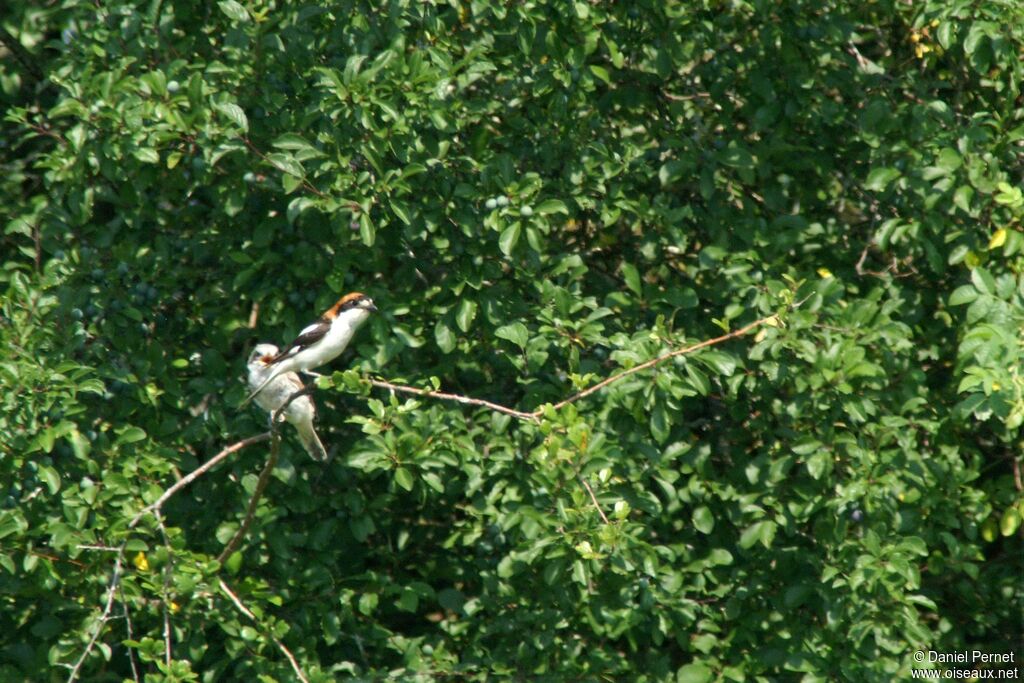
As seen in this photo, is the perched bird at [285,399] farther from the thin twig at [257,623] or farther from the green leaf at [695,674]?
the green leaf at [695,674]

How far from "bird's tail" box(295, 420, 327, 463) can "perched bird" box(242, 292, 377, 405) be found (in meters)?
0.22

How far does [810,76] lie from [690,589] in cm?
206

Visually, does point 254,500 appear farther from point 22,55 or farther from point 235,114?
point 22,55

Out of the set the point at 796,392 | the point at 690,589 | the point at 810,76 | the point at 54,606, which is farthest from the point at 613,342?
the point at 54,606

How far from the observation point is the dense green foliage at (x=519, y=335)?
4305 mm

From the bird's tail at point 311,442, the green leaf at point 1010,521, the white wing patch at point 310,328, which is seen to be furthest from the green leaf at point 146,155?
the green leaf at point 1010,521

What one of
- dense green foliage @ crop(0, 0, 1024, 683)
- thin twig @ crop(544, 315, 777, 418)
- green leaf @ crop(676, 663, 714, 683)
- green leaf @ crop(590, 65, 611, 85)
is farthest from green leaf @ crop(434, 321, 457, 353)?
green leaf @ crop(676, 663, 714, 683)

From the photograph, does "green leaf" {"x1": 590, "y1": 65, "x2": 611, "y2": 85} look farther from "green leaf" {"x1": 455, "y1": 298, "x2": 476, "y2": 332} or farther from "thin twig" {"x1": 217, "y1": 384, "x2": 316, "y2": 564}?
"thin twig" {"x1": 217, "y1": 384, "x2": 316, "y2": 564}

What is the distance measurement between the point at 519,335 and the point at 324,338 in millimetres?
863

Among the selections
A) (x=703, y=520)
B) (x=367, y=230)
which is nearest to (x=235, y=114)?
(x=367, y=230)

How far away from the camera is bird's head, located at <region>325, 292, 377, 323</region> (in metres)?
4.48

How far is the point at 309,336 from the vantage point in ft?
15.6

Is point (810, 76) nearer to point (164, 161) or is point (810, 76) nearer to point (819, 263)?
point (819, 263)

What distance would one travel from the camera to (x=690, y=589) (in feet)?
15.6
